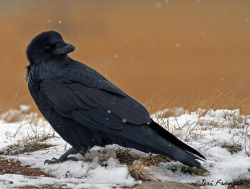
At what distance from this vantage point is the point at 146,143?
3.57m

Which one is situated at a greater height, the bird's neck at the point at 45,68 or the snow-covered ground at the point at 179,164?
the bird's neck at the point at 45,68

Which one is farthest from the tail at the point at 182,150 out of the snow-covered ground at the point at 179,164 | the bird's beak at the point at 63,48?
the bird's beak at the point at 63,48

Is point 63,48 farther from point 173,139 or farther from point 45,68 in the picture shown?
point 173,139

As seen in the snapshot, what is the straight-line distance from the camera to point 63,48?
13.0 feet

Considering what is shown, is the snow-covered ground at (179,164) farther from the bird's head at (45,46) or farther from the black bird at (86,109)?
the bird's head at (45,46)

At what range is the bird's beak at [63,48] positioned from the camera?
12.9ft

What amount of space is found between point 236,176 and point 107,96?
154 centimetres

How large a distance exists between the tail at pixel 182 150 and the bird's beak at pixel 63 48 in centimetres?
118

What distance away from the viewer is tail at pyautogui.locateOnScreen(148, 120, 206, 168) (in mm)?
3496

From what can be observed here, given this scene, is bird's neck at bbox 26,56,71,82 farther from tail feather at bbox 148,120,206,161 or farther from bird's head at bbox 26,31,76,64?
tail feather at bbox 148,120,206,161

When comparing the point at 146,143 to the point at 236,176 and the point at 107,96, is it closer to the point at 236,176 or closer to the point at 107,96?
the point at 107,96

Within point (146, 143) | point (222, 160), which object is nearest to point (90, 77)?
point (146, 143)

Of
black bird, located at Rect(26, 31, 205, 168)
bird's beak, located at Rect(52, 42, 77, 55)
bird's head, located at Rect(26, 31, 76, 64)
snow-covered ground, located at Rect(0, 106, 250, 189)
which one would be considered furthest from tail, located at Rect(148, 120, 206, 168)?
bird's head, located at Rect(26, 31, 76, 64)

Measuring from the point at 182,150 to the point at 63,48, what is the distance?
166cm
